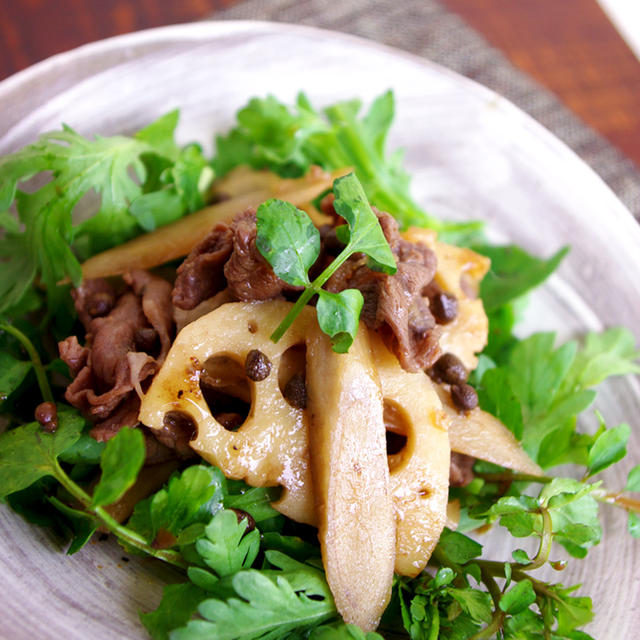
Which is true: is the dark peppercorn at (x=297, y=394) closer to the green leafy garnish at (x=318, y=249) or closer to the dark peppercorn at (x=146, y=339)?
the green leafy garnish at (x=318, y=249)

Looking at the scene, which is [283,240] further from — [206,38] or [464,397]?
[206,38]

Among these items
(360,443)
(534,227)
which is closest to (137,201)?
(360,443)

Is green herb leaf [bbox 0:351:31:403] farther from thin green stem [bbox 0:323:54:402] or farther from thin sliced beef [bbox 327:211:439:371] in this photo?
thin sliced beef [bbox 327:211:439:371]

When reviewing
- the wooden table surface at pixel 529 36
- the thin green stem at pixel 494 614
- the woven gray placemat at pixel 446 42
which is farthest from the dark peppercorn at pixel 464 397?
the wooden table surface at pixel 529 36

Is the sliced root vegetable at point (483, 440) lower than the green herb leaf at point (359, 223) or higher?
lower

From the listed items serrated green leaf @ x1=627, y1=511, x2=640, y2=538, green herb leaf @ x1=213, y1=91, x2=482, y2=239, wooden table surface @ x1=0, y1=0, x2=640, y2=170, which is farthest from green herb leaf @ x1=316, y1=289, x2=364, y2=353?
wooden table surface @ x1=0, y1=0, x2=640, y2=170

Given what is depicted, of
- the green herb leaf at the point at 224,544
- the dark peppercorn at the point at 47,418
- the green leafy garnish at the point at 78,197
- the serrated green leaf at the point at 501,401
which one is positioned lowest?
the serrated green leaf at the point at 501,401

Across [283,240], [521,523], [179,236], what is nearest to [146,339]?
[179,236]
